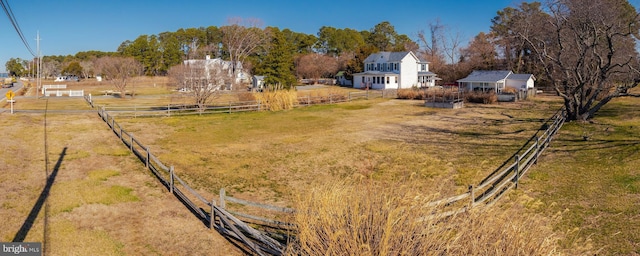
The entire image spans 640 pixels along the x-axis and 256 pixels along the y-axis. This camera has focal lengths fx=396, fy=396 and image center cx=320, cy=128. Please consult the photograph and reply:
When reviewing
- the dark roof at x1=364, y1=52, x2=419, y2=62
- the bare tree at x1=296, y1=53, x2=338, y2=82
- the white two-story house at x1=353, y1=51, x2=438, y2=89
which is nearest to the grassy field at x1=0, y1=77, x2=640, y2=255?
the white two-story house at x1=353, y1=51, x2=438, y2=89

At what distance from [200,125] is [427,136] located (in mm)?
16339

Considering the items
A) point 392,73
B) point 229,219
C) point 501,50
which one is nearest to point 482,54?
point 501,50

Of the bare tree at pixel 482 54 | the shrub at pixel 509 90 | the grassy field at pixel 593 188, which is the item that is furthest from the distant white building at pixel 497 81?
the grassy field at pixel 593 188

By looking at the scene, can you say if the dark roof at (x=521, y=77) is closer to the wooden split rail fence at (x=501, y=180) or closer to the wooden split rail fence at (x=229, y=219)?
the wooden split rail fence at (x=501, y=180)

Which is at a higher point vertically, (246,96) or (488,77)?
(488,77)

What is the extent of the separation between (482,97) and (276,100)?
23123 millimetres

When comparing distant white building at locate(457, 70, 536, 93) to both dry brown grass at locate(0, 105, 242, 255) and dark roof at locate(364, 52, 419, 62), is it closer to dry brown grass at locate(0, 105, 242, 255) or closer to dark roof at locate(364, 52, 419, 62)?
dark roof at locate(364, 52, 419, 62)

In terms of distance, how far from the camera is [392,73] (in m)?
66.0

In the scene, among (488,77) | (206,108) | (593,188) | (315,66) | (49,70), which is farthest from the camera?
(49,70)

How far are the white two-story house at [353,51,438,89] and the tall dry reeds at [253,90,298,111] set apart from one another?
1037 inches

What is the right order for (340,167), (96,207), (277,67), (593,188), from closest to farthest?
(96,207)
(593,188)
(340,167)
(277,67)

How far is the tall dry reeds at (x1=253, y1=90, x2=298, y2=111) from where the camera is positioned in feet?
128

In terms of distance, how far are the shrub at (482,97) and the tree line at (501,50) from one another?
19.6ft

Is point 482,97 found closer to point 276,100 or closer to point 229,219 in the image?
point 276,100
